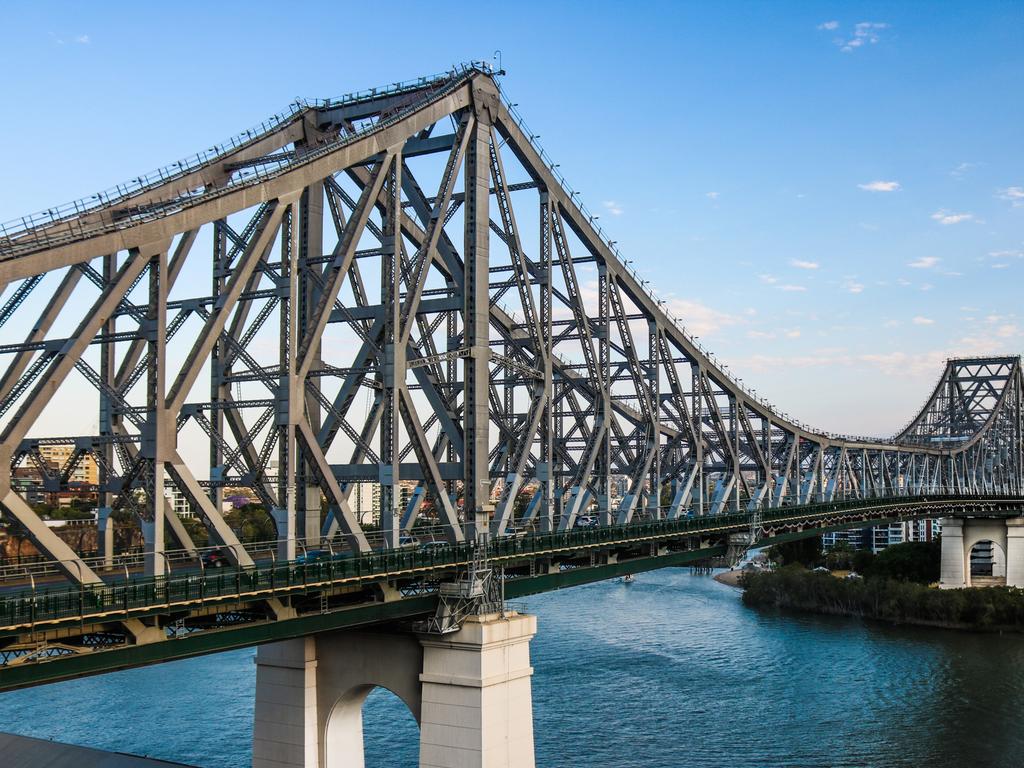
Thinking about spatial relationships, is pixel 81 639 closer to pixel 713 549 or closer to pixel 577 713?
pixel 577 713

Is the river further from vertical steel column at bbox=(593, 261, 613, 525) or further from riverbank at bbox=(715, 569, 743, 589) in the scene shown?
riverbank at bbox=(715, 569, 743, 589)

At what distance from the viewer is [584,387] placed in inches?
2106

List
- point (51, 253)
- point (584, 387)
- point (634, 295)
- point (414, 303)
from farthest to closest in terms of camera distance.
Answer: point (634, 295)
point (584, 387)
point (414, 303)
point (51, 253)

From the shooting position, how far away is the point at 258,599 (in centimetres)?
2797

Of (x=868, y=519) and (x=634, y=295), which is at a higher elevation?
(x=634, y=295)

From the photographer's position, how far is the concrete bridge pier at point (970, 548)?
110m

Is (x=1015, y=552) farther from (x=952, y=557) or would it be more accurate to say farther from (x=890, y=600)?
(x=890, y=600)

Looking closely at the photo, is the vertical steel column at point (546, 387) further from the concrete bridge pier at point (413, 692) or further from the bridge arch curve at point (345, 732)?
the bridge arch curve at point (345, 732)

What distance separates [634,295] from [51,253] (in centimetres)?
3767

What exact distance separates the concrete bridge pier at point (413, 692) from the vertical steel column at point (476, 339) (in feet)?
20.5

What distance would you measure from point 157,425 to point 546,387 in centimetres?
2168

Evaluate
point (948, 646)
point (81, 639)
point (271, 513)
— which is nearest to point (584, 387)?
point (271, 513)

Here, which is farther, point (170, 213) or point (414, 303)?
point (414, 303)

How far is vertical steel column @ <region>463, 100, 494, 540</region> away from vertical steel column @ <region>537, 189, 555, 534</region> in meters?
4.45
